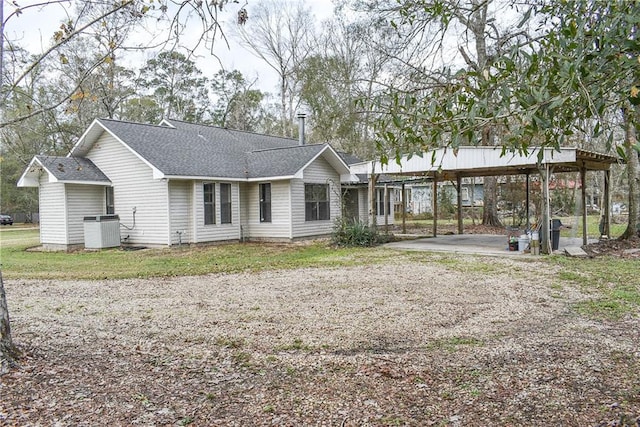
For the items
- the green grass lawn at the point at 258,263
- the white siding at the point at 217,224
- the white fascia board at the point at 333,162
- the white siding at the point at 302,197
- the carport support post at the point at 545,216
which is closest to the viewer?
the green grass lawn at the point at 258,263

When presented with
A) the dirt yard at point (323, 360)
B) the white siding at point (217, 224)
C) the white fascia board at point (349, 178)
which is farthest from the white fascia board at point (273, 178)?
the dirt yard at point (323, 360)

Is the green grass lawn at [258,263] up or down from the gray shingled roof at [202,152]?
down

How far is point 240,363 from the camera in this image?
429cm

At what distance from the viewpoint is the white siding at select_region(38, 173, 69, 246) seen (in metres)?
15.4

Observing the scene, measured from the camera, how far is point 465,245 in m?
14.4

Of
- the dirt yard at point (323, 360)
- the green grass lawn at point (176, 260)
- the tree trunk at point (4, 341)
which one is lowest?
the dirt yard at point (323, 360)

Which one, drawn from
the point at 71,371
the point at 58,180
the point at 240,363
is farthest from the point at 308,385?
the point at 58,180

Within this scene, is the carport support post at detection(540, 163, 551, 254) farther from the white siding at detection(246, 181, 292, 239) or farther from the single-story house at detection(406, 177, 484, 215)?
the single-story house at detection(406, 177, 484, 215)

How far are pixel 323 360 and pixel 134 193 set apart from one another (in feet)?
41.4

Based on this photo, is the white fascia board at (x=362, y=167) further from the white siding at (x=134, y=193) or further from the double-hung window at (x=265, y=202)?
the white siding at (x=134, y=193)

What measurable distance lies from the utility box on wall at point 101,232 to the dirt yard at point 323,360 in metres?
7.47

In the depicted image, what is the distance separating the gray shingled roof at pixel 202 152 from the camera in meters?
14.9

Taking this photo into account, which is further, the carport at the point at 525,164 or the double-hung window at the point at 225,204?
the double-hung window at the point at 225,204

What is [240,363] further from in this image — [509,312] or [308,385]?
[509,312]
